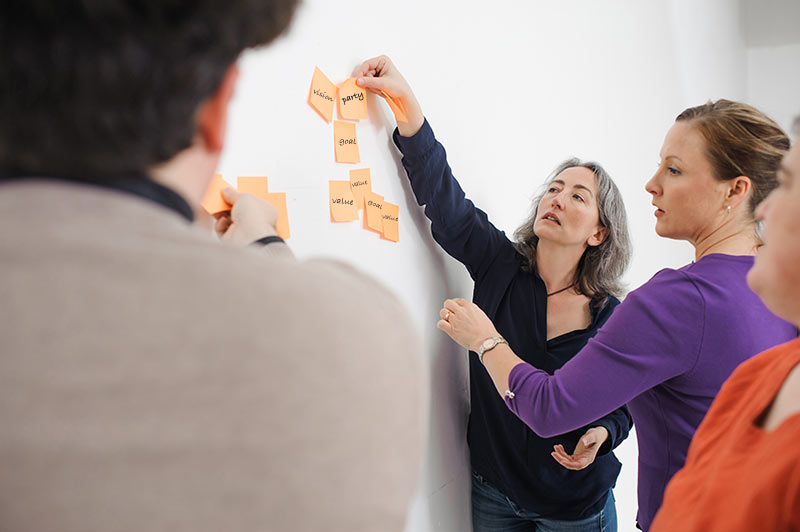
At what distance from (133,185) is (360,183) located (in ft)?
3.36

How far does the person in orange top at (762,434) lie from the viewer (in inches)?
26.0

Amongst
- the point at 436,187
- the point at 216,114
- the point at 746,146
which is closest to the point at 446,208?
the point at 436,187

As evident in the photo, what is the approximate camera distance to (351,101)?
142 centimetres

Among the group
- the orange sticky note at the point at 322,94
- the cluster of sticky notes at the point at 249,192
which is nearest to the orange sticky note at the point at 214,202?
the cluster of sticky notes at the point at 249,192

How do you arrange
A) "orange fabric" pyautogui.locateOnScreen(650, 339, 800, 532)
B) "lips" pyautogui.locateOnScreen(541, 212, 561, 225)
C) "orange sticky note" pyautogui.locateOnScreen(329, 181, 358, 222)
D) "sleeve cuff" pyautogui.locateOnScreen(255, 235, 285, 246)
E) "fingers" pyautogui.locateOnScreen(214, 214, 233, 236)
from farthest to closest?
"lips" pyautogui.locateOnScreen(541, 212, 561, 225) → "orange sticky note" pyautogui.locateOnScreen(329, 181, 358, 222) → "fingers" pyautogui.locateOnScreen(214, 214, 233, 236) → "sleeve cuff" pyautogui.locateOnScreen(255, 235, 285, 246) → "orange fabric" pyautogui.locateOnScreen(650, 339, 800, 532)

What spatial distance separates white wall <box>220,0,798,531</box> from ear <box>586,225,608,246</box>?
0.31 metres

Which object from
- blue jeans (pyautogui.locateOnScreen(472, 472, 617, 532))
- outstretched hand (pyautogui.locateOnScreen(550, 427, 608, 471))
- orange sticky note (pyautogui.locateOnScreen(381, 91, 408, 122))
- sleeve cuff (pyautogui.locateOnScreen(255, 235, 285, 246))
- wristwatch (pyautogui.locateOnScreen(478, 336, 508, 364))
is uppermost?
orange sticky note (pyautogui.locateOnScreen(381, 91, 408, 122))

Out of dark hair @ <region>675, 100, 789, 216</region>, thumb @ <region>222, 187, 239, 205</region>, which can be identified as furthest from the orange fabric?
thumb @ <region>222, 187, 239, 205</region>

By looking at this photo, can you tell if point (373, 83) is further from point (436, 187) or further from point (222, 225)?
point (222, 225)

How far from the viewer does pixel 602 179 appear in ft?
6.09

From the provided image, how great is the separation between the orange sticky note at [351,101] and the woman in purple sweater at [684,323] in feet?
2.18

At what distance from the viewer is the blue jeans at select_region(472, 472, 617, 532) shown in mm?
1695

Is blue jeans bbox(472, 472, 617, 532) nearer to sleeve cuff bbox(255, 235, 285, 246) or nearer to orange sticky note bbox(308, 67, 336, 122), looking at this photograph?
orange sticky note bbox(308, 67, 336, 122)

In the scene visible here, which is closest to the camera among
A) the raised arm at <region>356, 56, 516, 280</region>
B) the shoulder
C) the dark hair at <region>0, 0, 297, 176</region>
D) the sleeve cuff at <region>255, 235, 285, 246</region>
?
the dark hair at <region>0, 0, 297, 176</region>
